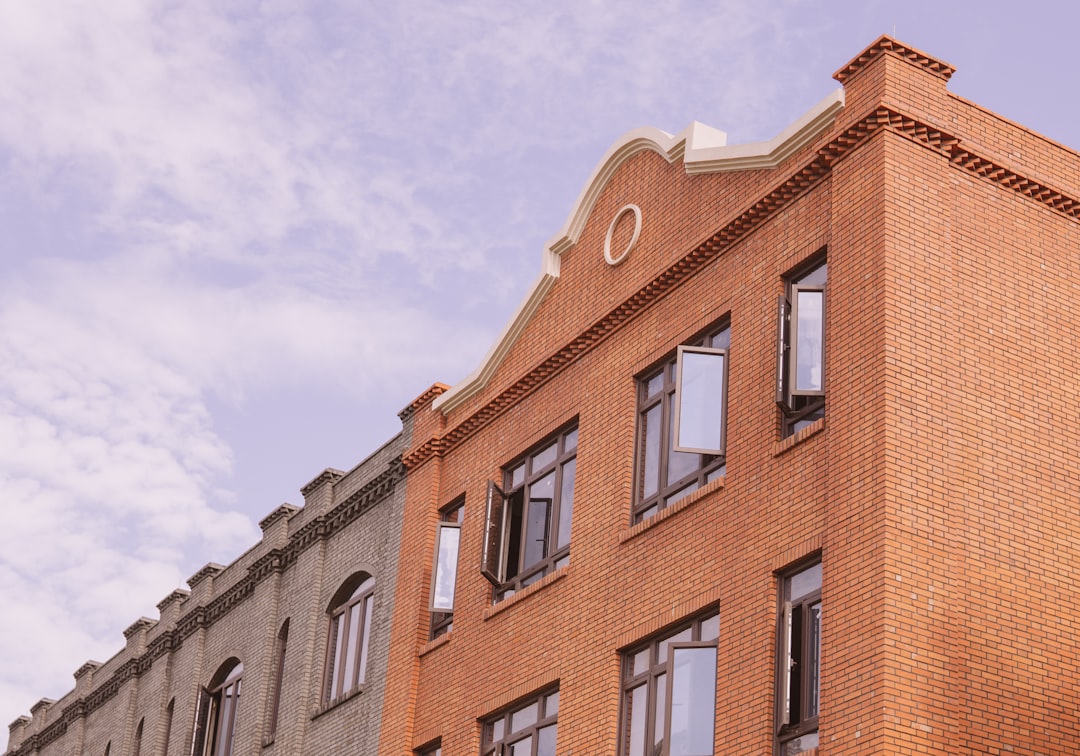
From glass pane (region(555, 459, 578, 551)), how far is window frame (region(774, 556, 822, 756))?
218 inches

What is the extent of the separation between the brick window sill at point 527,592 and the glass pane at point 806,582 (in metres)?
4.73

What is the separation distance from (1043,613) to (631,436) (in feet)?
20.6

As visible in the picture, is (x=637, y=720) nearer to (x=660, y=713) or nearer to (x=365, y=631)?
(x=660, y=713)

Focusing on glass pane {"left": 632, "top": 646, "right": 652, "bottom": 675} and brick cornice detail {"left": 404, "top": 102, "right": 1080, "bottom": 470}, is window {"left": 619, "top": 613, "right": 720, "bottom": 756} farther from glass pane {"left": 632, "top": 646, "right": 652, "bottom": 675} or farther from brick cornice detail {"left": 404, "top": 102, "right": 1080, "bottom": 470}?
brick cornice detail {"left": 404, "top": 102, "right": 1080, "bottom": 470}

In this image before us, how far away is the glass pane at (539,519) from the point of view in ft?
79.8

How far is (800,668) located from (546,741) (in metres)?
5.34

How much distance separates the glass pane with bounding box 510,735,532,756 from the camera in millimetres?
22859

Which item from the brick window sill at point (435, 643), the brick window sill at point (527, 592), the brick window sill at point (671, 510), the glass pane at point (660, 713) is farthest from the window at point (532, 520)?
the glass pane at point (660, 713)

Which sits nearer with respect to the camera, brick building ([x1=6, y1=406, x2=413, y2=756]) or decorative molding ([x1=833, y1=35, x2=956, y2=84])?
decorative molding ([x1=833, y1=35, x2=956, y2=84])

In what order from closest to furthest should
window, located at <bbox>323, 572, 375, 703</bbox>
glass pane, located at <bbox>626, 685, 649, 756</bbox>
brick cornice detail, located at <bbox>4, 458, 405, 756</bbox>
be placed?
glass pane, located at <bbox>626, 685, 649, 756</bbox> < window, located at <bbox>323, 572, 375, 703</bbox> < brick cornice detail, located at <bbox>4, 458, 405, 756</bbox>

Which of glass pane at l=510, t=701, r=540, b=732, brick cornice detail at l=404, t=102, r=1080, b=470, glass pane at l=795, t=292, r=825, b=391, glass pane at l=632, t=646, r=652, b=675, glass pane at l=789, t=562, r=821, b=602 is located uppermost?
brick cornice detail at l=404, t=102, r=1080, b=470

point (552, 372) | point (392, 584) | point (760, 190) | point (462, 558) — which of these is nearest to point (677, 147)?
point (760, 190)

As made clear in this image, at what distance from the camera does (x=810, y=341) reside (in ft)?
63.9

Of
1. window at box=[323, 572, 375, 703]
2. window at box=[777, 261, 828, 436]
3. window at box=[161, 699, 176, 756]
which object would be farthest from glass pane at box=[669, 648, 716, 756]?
window at box=[161, 699, 176, 756]
